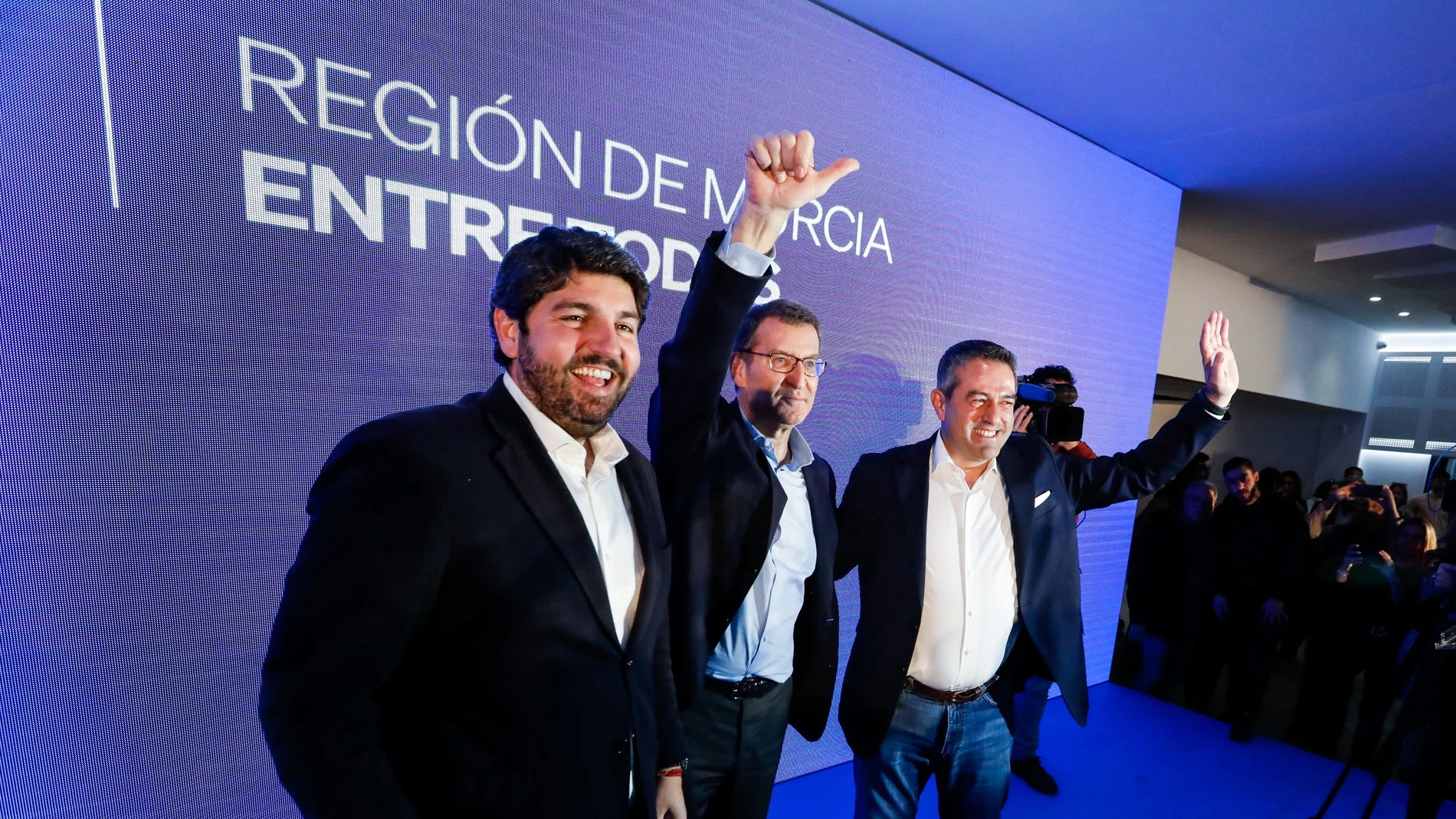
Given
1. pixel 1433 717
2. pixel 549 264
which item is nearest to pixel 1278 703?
pixel 1433 717

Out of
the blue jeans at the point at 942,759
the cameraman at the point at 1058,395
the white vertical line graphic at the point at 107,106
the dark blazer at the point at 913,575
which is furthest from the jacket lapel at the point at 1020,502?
the white vertical line graphic at the point at 107,106

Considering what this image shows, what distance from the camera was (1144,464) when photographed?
91.9 inches

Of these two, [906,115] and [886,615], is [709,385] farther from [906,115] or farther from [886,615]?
[906,115]

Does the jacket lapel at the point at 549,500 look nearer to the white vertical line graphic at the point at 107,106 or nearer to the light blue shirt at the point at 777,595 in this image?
the light blue shirt at the point at 777,595

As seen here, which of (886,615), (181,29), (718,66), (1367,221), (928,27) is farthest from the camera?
(1367,221)

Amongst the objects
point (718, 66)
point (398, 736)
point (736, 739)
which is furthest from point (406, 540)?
point (718, 66)

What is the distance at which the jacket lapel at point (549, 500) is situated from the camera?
41.0 inches

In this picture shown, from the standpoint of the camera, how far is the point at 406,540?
35.9 inches

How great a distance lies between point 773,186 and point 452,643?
0.97 m

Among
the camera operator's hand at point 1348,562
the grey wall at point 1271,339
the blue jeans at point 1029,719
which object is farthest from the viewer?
the grey wall at point 1271,339

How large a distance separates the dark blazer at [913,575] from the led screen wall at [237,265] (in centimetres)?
88

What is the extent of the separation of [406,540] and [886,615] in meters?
1.42

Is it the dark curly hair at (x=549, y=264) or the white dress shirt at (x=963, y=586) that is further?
the white dress shirt at (x=963, y=586)

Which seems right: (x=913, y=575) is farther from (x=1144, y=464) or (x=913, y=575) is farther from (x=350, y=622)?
(x=350, y=622)
